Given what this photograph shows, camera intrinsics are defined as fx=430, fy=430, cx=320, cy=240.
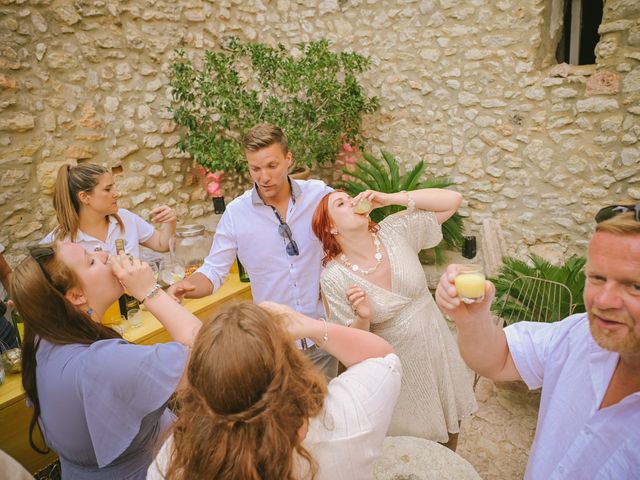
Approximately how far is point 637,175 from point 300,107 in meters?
3.50

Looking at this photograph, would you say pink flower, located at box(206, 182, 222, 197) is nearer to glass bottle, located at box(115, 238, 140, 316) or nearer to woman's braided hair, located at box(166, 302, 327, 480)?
glass bottle, located at box(115, 238, 140, 316)

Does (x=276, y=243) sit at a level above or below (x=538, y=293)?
above

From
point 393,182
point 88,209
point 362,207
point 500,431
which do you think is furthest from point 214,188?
point 500,431

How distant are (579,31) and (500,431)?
13.1 feet

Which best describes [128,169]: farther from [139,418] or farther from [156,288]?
[139,418]

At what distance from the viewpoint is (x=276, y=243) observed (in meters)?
2.66

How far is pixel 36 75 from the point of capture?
3.73m

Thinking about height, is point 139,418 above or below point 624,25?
below

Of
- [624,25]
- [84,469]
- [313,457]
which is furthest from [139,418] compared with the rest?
[624,25]

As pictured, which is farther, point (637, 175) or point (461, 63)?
point (461, 63)

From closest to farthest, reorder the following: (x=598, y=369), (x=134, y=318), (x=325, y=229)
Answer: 1. (x=598, y=369)
2. (x=325, y=229)
3. (x=134, y=318)

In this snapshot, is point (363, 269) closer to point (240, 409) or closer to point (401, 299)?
point (401, 299)

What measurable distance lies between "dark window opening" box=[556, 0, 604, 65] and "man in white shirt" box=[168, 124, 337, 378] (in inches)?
139

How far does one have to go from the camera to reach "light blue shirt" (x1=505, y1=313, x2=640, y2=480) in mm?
1155
